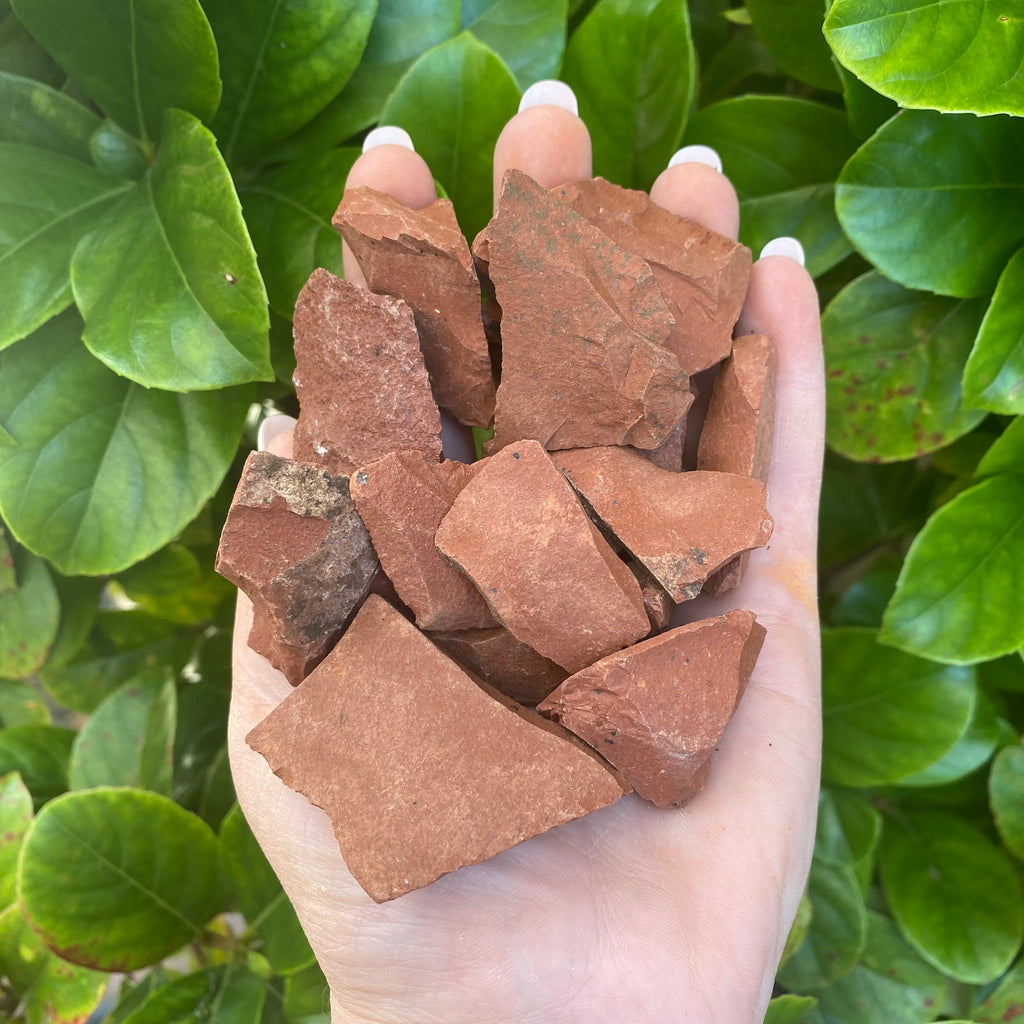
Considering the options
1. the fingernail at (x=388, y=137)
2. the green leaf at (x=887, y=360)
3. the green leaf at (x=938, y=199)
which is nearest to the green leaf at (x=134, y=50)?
the fingernail at (x=388, y=137)

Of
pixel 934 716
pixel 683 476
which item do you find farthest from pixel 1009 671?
pixel 683 476

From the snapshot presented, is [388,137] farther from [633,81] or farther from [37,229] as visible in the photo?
[37,229]

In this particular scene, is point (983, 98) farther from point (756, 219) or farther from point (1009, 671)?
point (1009, 671)

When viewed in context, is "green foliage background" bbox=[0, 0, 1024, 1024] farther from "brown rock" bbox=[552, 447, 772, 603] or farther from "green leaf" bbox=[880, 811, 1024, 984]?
"brown rock" bbox=[552, 447, 772, 603]

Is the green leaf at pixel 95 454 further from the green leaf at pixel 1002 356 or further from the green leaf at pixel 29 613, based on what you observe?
the green leaf at pixel 1002 356

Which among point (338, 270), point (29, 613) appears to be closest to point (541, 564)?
point (338, 270)
